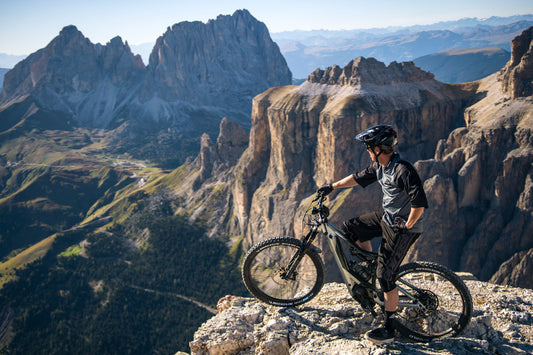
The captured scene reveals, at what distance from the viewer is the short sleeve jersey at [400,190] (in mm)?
9266

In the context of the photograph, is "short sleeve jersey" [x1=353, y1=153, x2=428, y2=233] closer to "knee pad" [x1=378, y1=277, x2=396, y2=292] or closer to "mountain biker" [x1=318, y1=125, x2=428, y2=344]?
"mountain biker" [x1=318, y1=125, x2=428, y2=344]

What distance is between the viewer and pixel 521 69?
63.8m

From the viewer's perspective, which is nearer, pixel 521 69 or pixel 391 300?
pixel 391 300

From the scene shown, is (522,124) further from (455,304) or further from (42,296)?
(42,296)

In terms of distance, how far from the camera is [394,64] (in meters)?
91.8

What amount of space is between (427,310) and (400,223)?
3423mm

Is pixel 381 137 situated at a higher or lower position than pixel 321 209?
higher

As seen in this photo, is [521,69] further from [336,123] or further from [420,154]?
[336,123]

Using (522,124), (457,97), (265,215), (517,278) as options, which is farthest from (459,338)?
(265,215)

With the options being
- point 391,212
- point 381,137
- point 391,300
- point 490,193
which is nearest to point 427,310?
point 391,300

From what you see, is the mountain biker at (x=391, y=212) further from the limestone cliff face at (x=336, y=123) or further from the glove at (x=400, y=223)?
the limestone cliff face at (x=336, y=123)

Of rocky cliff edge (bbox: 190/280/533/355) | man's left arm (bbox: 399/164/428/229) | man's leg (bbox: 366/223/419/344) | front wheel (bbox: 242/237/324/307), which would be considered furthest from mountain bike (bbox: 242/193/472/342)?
man's left arm (bbox: 399/164/428/229)

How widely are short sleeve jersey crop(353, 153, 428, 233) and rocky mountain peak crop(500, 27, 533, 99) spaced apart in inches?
2729

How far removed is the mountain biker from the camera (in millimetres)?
9445
